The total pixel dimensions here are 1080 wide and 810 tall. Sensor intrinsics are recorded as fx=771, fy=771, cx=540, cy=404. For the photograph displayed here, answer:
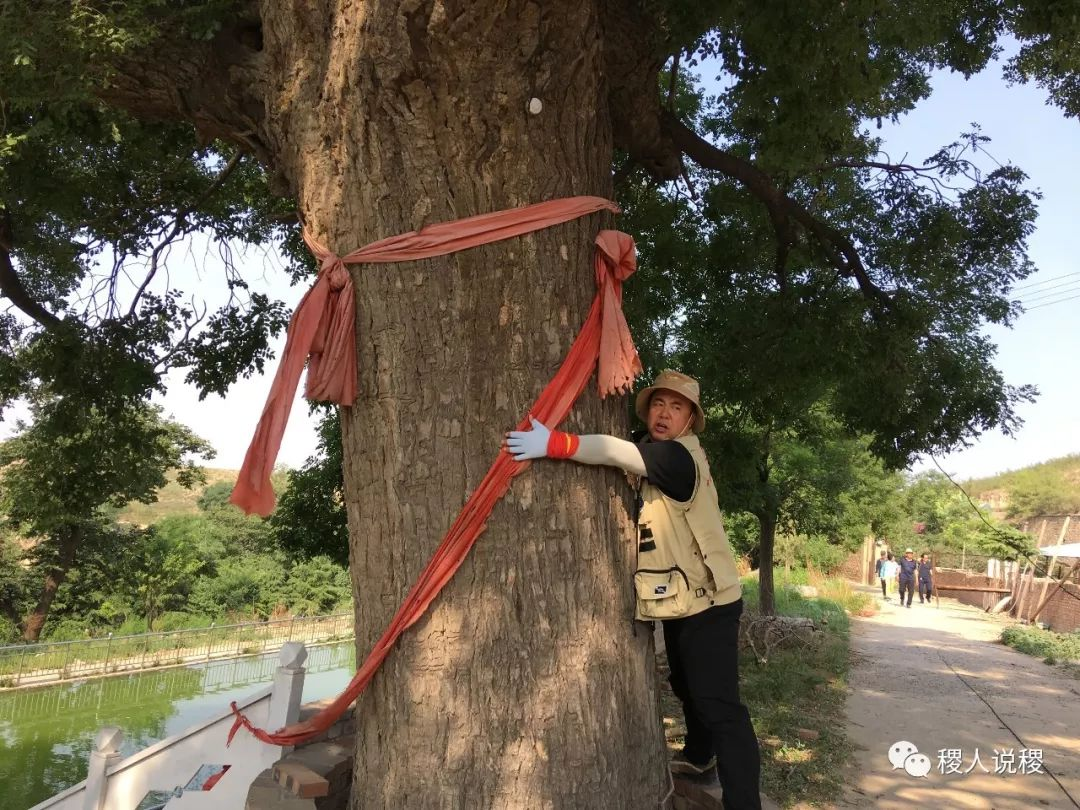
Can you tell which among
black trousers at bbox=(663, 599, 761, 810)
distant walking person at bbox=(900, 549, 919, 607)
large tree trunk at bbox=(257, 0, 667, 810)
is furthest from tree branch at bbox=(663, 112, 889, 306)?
distant walking person at bbox=(900, 549, 919, 607)

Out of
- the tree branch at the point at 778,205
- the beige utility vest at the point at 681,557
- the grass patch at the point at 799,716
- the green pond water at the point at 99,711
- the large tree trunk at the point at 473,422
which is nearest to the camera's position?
the large tree trunk at the point at 473,422

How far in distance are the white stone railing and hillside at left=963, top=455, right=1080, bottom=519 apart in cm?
4699

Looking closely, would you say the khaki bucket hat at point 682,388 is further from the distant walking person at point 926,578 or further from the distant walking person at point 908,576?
the distant walking person at point 926,578

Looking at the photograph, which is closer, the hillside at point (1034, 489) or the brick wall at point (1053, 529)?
the brick wall at point (1053, 529)

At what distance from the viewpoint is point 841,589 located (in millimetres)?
21359

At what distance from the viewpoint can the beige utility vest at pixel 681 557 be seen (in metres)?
2.66

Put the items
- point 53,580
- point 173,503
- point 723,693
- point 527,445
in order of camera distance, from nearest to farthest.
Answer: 1. point 527,445
2. point 723,693
3. point 53,580
4. point 173,503

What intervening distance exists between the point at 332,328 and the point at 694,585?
1.55 metres

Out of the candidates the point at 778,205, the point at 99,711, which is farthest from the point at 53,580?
the point at 778,205

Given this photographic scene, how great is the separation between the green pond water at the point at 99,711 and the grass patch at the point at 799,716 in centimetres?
852

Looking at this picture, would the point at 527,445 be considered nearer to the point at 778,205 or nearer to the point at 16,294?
the point at 778,205

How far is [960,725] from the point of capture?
688 cm

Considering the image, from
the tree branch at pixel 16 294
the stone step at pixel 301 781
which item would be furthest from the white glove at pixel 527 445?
the tree branch at pixel 16 294

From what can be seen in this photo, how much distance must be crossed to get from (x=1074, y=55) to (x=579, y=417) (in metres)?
3.97
